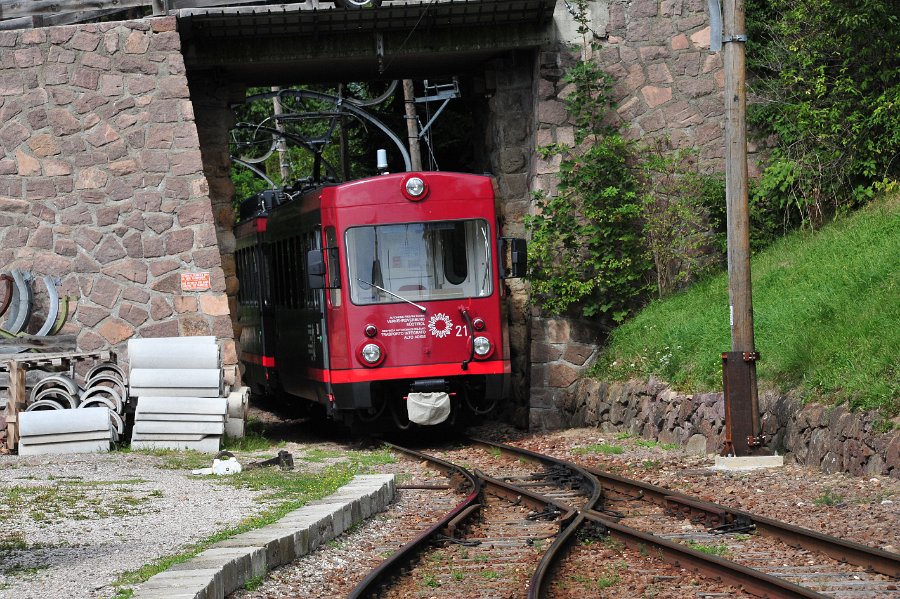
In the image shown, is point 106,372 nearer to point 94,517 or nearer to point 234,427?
point 234,427

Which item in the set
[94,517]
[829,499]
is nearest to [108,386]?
[94,517]

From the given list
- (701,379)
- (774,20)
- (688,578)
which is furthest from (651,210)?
(688,578)

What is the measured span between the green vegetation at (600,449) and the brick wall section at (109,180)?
4.80 meters

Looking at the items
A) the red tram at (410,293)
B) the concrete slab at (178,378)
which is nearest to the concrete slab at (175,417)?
the concrete slab at (178,378)

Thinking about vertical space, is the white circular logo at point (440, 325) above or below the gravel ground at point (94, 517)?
above

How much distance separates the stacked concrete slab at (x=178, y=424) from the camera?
1445 centimetres

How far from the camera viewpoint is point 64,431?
13.9 m

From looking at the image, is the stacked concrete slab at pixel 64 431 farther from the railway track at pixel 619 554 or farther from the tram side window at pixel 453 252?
the railway track at pixel 619 554

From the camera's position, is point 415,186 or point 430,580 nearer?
point 430,580

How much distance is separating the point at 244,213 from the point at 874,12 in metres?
11.0

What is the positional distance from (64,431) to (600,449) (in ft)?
18.9

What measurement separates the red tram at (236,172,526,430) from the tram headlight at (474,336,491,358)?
1cm

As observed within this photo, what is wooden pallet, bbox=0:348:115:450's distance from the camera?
14055 millimetres

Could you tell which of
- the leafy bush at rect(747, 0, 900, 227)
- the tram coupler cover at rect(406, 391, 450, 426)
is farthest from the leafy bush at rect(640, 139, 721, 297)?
the tram coupler cover at rect(406, 391, 450, 426)
